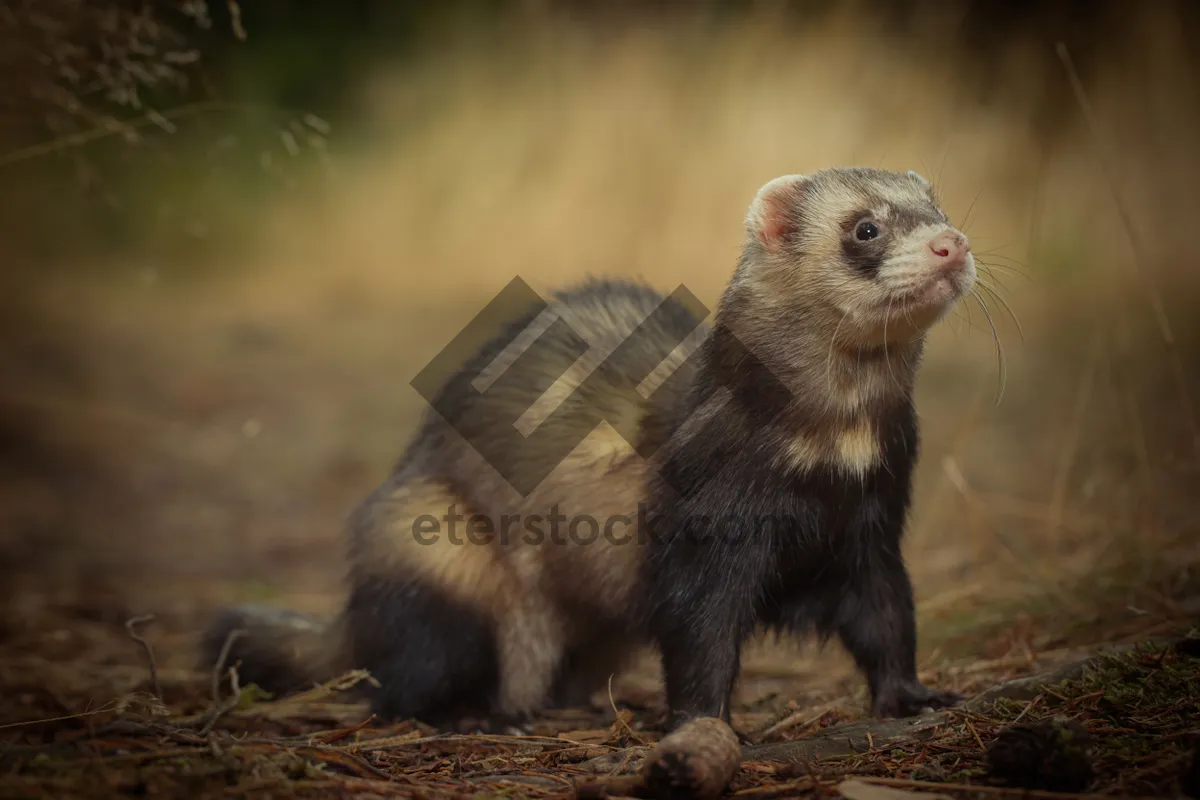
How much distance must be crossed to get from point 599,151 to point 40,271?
4.76 metres

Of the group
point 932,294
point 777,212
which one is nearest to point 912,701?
point 932,294

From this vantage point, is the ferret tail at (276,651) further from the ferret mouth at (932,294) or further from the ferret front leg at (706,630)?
the ferret mouth at (932,294)

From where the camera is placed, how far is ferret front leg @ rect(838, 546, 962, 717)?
355 centimetres

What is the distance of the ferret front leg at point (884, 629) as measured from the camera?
355cm

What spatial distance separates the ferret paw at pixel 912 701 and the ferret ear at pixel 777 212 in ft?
4.95

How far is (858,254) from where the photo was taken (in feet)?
10.8

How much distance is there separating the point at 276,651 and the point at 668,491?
5.47ft

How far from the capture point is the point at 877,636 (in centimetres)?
360

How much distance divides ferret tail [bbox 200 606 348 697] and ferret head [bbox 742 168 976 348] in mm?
2080

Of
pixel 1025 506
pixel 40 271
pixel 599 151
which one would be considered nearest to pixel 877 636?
pixel 1025 506

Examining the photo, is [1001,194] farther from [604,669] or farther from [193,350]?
[193,350]

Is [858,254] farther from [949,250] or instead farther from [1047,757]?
[1047,757]

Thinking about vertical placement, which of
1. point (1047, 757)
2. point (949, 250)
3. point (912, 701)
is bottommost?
point (912, 701)

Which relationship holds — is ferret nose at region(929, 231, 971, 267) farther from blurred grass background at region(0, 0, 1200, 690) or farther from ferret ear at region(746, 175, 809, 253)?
blurred grass background at region(0, 0, 1200, 690)
